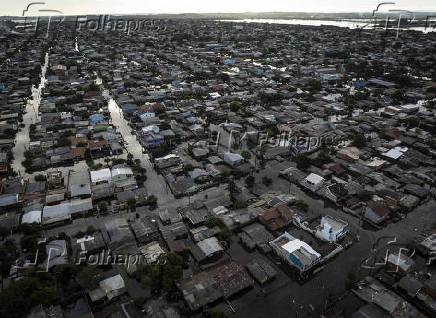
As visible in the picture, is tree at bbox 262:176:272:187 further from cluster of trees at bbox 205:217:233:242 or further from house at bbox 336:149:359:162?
house at bbox 336:149:359:162

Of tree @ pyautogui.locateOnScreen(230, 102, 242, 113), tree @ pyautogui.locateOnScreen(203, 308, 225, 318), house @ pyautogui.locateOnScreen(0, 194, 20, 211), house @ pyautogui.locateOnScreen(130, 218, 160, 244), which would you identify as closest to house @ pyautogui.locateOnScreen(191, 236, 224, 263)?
house @ pyautogui.locateOnScreen(130, 218, 160, 244)

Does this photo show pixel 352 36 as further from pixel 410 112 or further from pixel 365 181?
pixel 365 181

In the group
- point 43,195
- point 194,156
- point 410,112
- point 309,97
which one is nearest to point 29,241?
point 43,195

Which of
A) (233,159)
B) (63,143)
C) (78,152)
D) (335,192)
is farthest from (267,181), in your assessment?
(63,143)

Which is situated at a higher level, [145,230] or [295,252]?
[295,252]

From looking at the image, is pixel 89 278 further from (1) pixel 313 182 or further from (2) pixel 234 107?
(2) pixel 234 107

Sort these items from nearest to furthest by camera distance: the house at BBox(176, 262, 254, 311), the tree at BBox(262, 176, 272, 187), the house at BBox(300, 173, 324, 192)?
the house at BBox(176, 262, 254, 311), the house at BBox(300, 173, 324, 192), the tree at BBox(262, 176, 272, 187)
